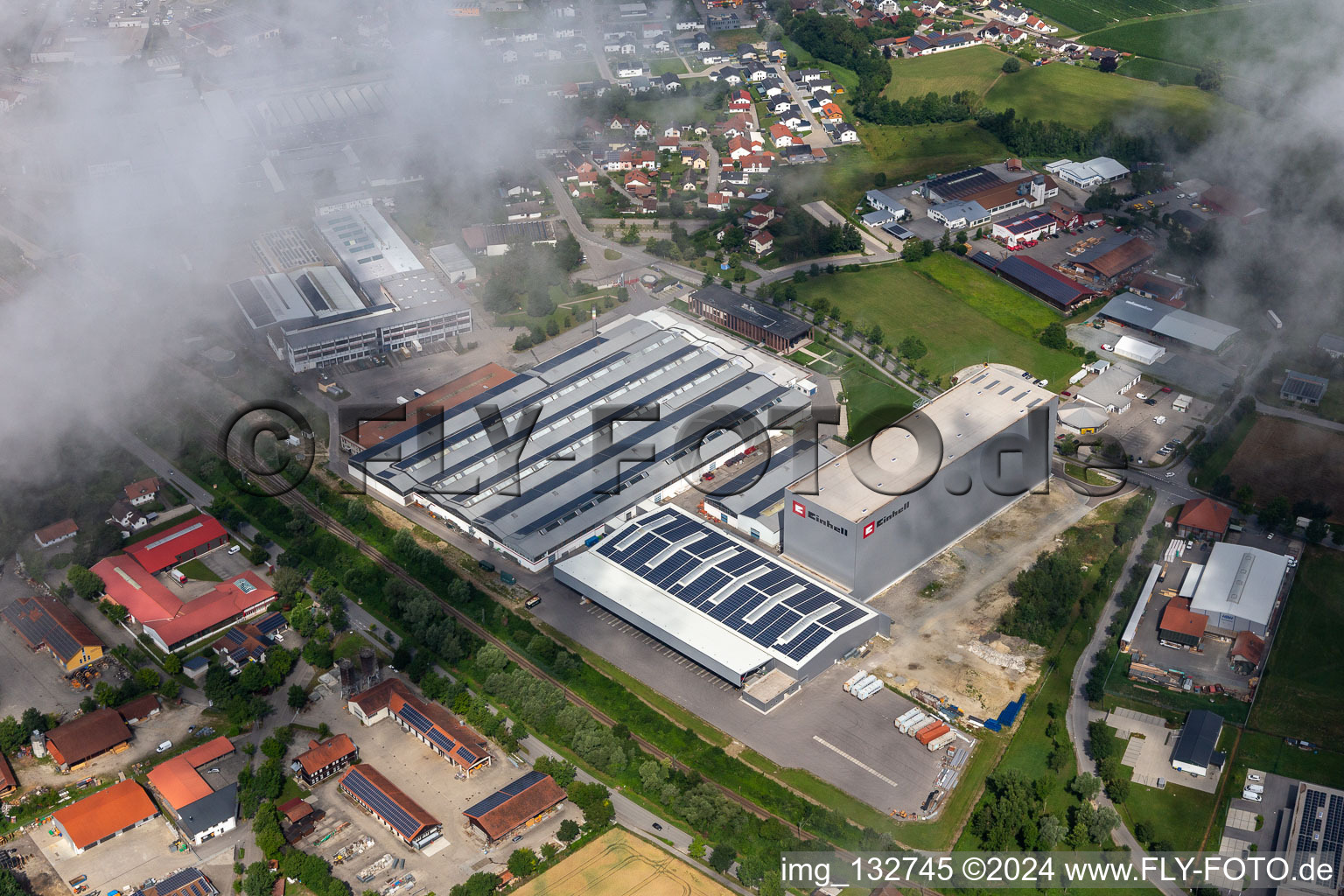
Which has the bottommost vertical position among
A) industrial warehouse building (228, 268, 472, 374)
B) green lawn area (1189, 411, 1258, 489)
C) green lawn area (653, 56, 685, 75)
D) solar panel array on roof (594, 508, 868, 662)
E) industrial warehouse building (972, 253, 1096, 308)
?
green lawn area (1189, 411, 1258, 489)

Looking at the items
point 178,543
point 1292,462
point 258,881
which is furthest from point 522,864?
point 1292,462

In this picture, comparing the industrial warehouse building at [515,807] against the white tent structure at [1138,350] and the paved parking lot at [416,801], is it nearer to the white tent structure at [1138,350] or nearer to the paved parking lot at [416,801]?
the paved parking lot at [416,801]

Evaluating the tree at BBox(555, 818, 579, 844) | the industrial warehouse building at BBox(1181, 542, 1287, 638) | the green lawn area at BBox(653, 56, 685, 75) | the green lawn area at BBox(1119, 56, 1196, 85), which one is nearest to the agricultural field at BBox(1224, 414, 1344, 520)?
the industrial warehouse building at BBox(1181, 542, 1287, 638)

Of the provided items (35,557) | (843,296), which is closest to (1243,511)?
(843,296)

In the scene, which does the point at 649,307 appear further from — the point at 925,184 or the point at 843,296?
the point at 925,184

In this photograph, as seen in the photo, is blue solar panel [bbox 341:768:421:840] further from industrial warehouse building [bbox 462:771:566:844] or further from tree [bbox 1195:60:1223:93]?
tree [bbox 1195:60:1223:93]

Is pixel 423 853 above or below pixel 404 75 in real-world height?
below
